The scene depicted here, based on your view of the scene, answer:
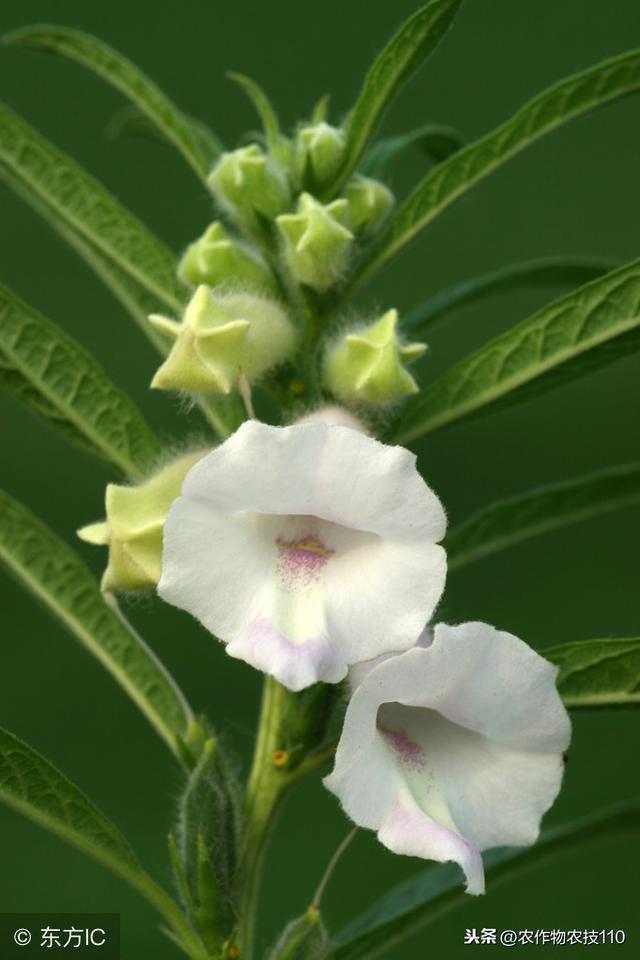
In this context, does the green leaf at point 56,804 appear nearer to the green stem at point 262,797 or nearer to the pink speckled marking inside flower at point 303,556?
the green stem at point 262,797

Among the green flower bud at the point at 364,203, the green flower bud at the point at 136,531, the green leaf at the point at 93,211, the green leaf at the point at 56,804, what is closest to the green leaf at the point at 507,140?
the green flower bud at the point at 364,203

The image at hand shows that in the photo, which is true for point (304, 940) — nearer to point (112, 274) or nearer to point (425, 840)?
point (425, 840)

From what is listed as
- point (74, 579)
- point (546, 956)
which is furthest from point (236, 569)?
point (546, 956)

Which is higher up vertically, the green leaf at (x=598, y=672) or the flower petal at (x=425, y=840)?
the green leaf at (x=598, y=672)

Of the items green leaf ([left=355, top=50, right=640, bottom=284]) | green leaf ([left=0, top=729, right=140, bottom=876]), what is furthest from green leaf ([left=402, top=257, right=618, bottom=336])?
green leaf ([left=0, top=729, right=140, bottom=876])

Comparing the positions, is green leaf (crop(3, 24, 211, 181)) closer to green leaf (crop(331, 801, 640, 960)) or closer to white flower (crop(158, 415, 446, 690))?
white flower (crop(158, 415, 446, 690))

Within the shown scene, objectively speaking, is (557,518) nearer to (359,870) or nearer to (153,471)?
(153,471)
